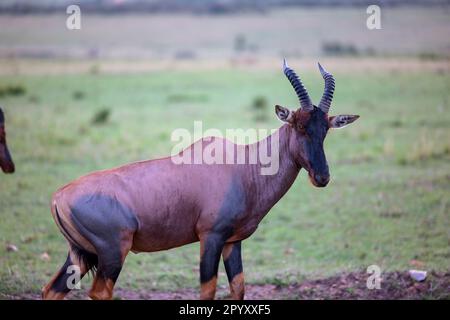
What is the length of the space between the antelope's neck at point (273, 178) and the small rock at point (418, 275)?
6.90 feet

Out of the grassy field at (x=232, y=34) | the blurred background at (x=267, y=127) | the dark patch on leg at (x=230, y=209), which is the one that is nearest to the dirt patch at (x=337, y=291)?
the blurred background at (x=267, y=127)

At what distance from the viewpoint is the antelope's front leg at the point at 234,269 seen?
7762 mm

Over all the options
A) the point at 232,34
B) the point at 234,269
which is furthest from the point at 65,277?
the point at 232,34

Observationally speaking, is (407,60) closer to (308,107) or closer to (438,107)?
(438,107)

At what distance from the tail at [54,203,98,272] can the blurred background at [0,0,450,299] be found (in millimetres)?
1535

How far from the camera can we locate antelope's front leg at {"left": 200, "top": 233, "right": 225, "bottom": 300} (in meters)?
7.40

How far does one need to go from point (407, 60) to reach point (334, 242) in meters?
29.9

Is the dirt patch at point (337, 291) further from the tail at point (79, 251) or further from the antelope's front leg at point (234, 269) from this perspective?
the tail at point (79, 251)

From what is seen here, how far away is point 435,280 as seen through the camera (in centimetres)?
909

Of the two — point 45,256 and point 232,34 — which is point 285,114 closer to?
point 45,256

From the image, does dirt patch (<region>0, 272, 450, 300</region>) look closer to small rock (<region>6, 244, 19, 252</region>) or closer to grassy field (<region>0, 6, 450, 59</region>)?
small rock (<region>6, 244, 19, 252</region>)

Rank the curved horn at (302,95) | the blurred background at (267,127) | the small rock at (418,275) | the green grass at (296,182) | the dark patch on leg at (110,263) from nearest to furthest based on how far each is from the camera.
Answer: the dark patch on leg at (110,263)
the curved horn at (302,95)
the small rock at (418,275)
the blurred background at (267,127)
the green grass at (296,182)

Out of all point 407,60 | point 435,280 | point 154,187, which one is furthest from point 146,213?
point 407,60

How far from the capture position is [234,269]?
7.79 m
